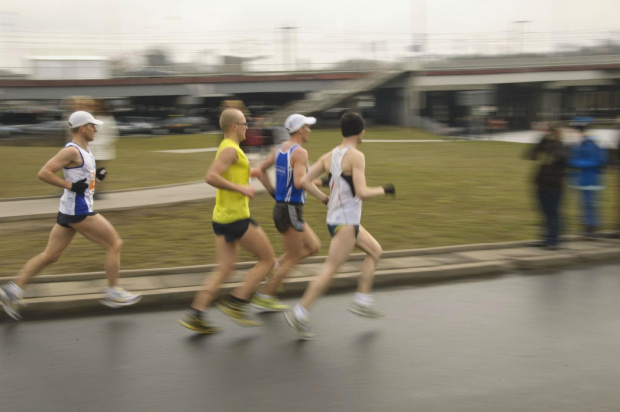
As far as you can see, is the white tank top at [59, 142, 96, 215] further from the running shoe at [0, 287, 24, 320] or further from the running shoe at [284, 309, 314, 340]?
the running shoe at [284, 309, 314, 340]

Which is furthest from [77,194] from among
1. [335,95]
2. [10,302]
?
[335,95]

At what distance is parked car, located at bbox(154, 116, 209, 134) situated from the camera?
1592 inches

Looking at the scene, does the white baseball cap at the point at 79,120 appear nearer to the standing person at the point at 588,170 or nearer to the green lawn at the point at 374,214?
the green lawn at the point at 374,214

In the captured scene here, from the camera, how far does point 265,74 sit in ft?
150

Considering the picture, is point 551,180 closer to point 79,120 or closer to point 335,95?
point 79,120

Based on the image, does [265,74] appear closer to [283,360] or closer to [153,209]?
[153,209]

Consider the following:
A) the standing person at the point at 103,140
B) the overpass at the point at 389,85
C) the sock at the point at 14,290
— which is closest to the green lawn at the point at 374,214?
the standing person at the point at 103,140

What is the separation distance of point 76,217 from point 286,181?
1.82 meters

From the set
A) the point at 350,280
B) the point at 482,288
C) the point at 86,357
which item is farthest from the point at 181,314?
the point at 482,288

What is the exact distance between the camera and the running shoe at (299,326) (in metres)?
5.34

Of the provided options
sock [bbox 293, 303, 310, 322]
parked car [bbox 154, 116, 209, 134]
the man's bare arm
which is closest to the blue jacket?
sock [bbox 293, 303, 310, 322]

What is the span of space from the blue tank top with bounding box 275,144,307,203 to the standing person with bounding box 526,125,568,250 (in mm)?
4052

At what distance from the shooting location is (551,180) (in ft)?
28.2

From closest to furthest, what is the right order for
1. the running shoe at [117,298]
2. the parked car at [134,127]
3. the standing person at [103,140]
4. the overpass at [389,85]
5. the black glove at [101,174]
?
1. the running shoe at [117,298]
2. the black glove at [101,174]
3. the standing person at [103,140]
4. the parked car at [134,127]
5. the overpass at [389,85]
